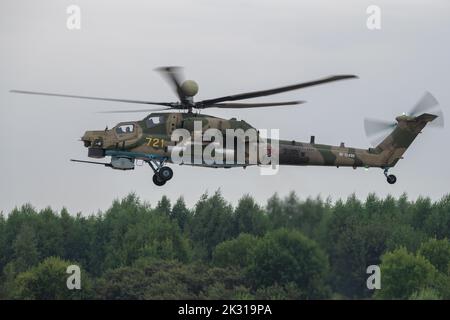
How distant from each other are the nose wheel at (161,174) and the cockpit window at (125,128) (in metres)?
1.70

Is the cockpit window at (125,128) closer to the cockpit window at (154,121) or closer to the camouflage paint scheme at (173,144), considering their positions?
the camouflage paint scheme at (173,144)

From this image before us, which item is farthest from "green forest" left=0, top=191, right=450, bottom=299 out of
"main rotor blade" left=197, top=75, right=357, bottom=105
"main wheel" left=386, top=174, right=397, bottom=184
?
"main rotor blade" left=197, top=75, right=357, bottom=105

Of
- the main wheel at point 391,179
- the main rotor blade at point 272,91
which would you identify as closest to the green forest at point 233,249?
the main wheel at point 391,179

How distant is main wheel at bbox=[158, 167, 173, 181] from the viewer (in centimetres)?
5875

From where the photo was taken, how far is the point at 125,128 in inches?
2313

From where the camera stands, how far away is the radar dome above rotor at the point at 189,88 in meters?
56.5

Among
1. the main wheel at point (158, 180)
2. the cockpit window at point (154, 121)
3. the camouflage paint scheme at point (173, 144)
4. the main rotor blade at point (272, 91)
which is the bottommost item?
the main wheel at point (158, 180)

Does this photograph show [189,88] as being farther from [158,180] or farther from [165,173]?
[158,180]

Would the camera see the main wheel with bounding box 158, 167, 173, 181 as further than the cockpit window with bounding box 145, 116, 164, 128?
No

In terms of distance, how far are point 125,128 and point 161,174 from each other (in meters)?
2.62

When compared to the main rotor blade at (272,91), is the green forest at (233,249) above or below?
below

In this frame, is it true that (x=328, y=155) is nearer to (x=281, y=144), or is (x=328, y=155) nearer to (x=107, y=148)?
(x=281, y=144)

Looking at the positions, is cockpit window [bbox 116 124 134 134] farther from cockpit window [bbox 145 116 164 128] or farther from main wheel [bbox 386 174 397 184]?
main wheel [bbox 386 174 397 184]
